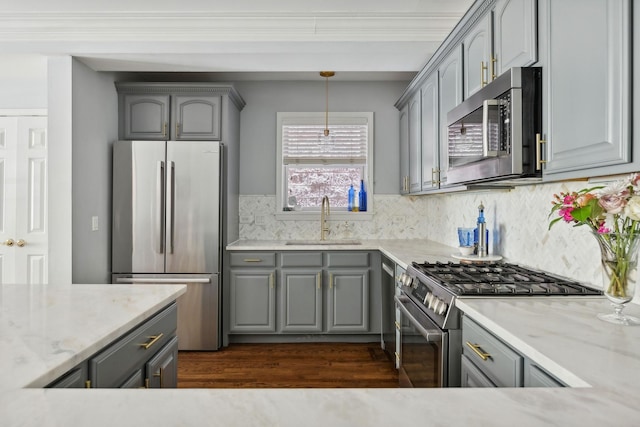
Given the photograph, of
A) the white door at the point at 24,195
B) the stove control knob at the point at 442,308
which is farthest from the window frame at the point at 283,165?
the stove control knob at the point at 442,308

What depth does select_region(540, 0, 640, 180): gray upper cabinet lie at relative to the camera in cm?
117

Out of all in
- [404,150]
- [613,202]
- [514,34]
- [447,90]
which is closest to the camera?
[613,202]

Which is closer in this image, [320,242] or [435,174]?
[435,174]

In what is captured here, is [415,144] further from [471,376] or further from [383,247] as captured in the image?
[471,376]

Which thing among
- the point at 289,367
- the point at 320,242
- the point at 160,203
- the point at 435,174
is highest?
the point at 435,174

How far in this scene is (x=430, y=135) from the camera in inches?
119

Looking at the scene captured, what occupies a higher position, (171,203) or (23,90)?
(23,90)

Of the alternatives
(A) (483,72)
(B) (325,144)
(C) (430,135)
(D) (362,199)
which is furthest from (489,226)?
(B) (325,144)

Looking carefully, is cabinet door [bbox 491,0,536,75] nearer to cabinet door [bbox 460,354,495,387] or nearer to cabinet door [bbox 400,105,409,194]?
cabinet door [bbox 460,354,495,387]

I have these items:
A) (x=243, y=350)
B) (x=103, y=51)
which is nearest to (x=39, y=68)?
(x=103, y=51)

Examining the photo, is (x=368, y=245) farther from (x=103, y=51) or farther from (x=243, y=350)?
(x=103, y=51)

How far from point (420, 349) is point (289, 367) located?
5.03 ft

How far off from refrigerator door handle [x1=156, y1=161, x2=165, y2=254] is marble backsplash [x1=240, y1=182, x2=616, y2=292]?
91cm

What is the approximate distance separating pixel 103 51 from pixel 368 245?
271 centimetres
